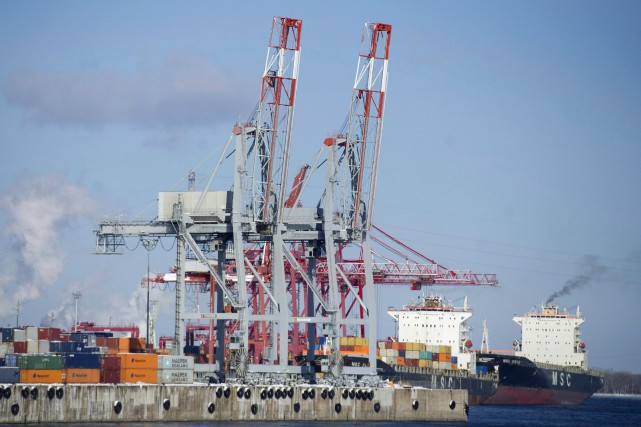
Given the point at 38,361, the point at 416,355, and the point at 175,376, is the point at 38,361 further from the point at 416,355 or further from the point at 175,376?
the point at 416,355

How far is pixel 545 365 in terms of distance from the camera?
13125 cm

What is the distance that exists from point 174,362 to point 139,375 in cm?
264

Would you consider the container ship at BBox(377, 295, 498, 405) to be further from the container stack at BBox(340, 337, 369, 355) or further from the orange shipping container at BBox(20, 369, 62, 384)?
the orange shipping container at BBox(20, 369, 62, 384)

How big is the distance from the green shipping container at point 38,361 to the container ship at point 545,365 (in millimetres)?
58883

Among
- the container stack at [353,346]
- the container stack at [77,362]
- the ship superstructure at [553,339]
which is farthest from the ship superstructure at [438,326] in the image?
the container stack at [77,362]

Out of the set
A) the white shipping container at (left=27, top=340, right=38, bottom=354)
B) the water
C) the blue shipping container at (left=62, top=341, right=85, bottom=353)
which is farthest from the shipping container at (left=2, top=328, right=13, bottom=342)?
the water

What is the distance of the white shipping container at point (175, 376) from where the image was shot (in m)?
77.6

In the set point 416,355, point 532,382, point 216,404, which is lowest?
point 216,404

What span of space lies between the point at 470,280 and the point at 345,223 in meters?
29.9

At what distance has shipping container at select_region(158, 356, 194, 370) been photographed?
255 ft

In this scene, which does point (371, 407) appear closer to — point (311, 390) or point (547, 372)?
point (311, 390)

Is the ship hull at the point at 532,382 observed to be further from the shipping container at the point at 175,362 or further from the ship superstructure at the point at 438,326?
the shipping container at the point at 175,362

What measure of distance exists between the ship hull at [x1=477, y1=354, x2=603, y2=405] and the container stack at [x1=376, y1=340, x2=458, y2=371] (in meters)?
6.24

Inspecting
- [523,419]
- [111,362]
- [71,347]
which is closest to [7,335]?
[71,347]
